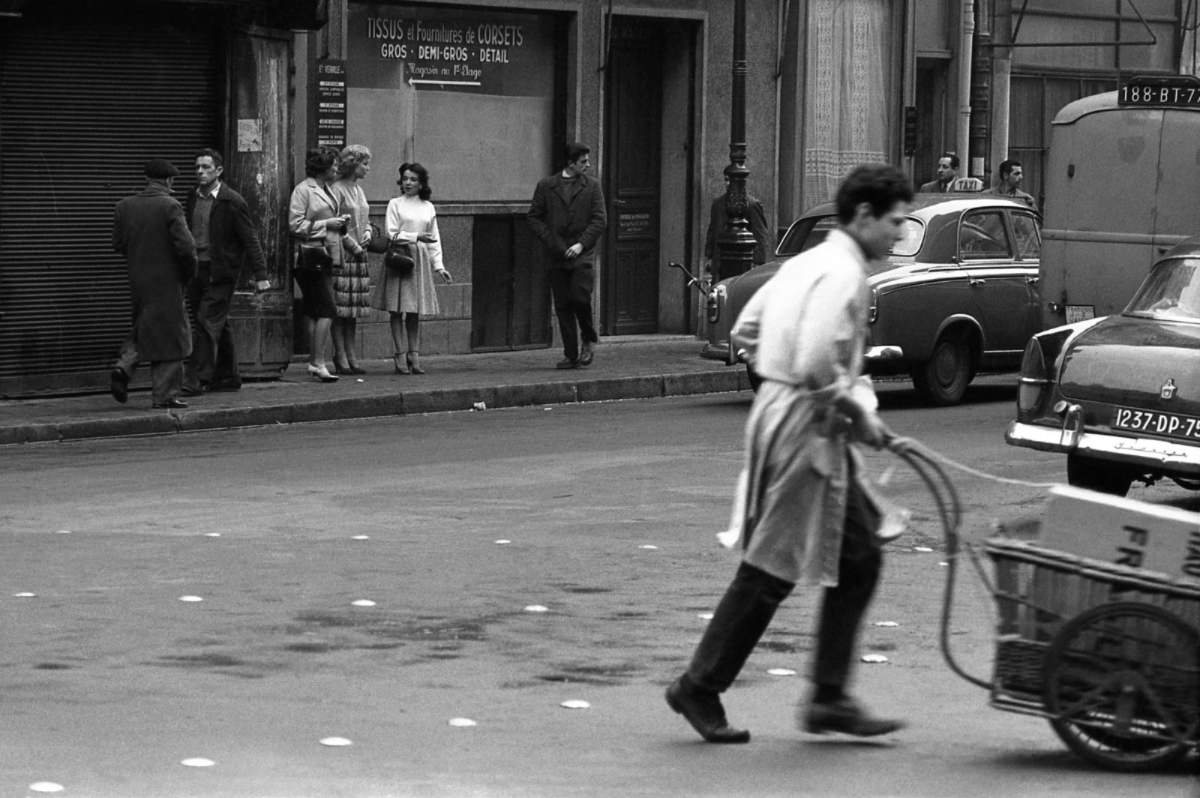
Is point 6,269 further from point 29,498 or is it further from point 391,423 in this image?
point 29,498

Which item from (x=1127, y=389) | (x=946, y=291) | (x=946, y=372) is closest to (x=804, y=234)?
(x=946, y=291)

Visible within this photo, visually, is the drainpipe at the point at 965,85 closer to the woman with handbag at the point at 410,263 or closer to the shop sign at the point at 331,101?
the shop sign at the point at 331,101

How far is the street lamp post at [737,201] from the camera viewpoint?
68.9 feet

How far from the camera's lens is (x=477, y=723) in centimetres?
691

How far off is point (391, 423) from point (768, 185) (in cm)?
891

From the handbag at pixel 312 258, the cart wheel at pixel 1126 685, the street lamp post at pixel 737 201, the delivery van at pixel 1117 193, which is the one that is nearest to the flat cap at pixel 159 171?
the handbag at pixel 312 258

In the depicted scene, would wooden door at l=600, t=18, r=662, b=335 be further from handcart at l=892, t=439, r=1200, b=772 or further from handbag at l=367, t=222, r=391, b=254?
handcart at l=892, t=439, r=1200, b=772

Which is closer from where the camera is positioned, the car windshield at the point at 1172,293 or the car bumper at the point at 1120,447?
the car bumper at the point at 1120,447

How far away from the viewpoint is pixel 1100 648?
20.5 ft

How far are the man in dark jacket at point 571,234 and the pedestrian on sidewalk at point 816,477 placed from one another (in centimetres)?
1279

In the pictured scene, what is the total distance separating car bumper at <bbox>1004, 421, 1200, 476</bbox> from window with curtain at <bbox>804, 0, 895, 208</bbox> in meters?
12.9

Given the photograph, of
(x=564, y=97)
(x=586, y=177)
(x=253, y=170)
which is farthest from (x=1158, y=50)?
(x=253, y=170)

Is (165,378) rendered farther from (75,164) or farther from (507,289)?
(507,289)

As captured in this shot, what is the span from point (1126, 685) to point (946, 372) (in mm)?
11831
